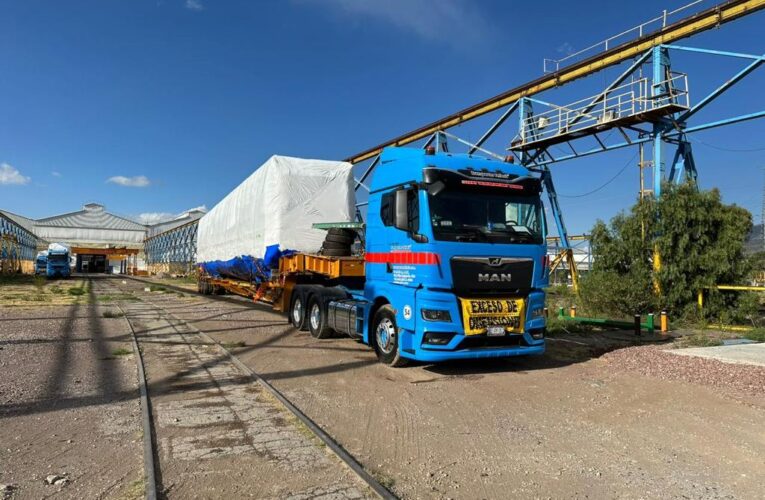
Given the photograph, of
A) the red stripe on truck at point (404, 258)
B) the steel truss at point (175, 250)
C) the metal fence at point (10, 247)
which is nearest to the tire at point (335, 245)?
the red stripe on truck at point (404, 258)

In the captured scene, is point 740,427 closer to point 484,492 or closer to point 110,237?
point 484,492

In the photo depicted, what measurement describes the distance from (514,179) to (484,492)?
556cm

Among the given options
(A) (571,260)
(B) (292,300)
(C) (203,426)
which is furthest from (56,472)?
(A) (571,260)

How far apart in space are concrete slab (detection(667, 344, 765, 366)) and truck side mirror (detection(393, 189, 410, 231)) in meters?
5.99

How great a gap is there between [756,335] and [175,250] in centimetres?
6356

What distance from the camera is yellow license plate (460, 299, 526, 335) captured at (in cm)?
775

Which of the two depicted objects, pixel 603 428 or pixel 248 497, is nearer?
pixel 248 497

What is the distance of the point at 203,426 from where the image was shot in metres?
5.42

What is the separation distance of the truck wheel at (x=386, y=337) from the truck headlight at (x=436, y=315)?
899 millimetres

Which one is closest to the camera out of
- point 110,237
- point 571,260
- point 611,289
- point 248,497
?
point 248,497

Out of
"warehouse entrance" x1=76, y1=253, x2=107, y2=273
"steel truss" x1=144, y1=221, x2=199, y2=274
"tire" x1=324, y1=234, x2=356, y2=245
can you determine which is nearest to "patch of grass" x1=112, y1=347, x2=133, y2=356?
"tire" x1=324, y1=234, x2=356, y2=245

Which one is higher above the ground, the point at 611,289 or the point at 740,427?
the point at 611,289

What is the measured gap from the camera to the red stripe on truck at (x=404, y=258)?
765 centimetres

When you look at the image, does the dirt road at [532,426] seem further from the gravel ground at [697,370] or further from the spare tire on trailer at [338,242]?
the spare tire on trailer at [338,242]
